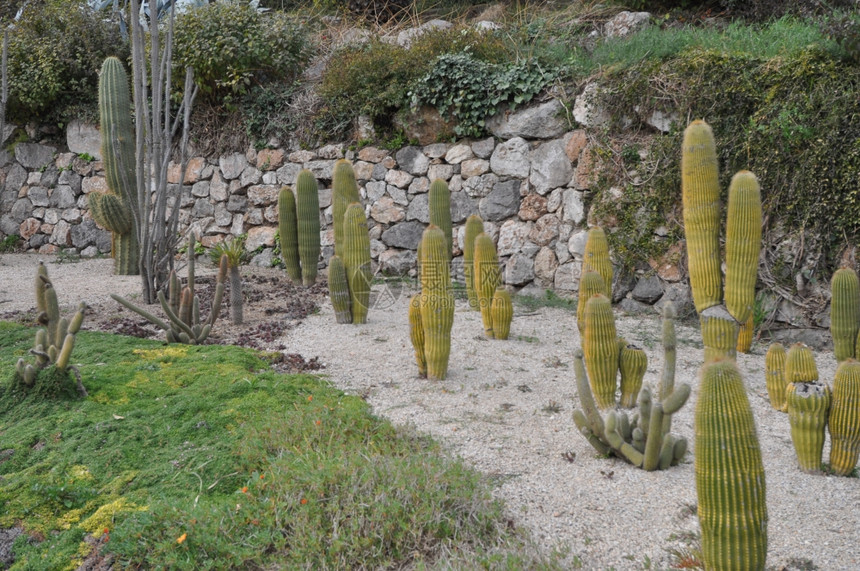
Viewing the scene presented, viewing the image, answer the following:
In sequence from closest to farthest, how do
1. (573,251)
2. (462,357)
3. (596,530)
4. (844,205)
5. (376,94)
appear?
(596,530) < (462,357) < (844,205) < (573,251) < (376,94)

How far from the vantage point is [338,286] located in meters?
5.27

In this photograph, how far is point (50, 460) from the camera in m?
2.89

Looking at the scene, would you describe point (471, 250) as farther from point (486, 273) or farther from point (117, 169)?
point (117, 169)

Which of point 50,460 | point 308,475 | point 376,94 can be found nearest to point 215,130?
point 376,94

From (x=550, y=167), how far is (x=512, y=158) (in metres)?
0.45

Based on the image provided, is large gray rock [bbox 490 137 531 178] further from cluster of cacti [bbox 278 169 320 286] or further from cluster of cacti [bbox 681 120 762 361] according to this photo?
cluster of cacti [bbox 681 120 762 361]

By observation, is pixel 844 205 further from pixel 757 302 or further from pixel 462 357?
pixel 462 357

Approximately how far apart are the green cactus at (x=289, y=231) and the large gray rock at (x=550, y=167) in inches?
98.2

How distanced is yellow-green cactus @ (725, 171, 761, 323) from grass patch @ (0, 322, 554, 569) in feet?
6.79

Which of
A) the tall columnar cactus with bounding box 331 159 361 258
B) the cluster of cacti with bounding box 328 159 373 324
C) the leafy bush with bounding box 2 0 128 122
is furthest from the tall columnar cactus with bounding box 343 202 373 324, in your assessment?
the leafy bush with bounding box 2 0 128 122

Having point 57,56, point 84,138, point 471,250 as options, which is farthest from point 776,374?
point 57,56

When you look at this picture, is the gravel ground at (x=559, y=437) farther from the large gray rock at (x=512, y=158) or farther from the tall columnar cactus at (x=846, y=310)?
the large gray rock at (x=512, y=158)

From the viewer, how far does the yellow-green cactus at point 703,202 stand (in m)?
3.76

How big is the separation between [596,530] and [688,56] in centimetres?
482
